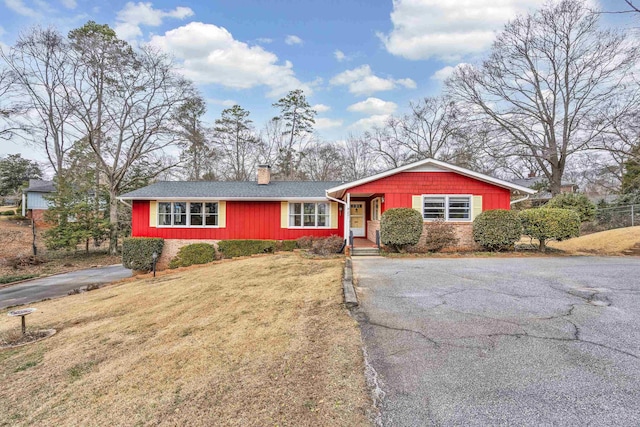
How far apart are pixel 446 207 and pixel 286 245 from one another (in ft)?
23.7

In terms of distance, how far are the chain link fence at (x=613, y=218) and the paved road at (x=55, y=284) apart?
2771 cm

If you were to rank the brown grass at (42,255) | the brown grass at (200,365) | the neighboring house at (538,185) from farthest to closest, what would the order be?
the neighboring house at (538,185), the brown grass at (42,255), the brown grass at (200,365)

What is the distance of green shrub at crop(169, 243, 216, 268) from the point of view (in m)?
14.8

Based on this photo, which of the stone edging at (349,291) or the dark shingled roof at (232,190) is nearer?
the stone edging at (349,291)

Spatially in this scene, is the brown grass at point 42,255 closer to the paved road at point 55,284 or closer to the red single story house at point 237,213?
the paved road at point 55,284

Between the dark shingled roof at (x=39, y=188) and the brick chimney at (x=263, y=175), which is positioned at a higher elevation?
the dark shingled roof at (x=39, y=188)

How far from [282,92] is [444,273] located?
25970 millimetres

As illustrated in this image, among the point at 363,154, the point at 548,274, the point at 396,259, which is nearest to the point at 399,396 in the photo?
the point at 548,274

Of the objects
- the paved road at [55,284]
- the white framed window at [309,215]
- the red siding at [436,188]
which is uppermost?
the red siding at [436,188]

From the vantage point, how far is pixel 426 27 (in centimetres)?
1728

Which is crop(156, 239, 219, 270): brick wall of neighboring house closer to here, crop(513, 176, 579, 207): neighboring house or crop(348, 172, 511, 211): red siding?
crop(348, 172, 511, 211): red siding

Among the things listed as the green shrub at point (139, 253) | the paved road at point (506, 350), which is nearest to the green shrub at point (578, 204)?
the paved road at point (506, 350)

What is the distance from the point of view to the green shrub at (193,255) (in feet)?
48.7

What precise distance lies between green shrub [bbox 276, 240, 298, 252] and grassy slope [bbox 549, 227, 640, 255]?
37.9ft
